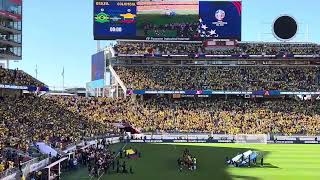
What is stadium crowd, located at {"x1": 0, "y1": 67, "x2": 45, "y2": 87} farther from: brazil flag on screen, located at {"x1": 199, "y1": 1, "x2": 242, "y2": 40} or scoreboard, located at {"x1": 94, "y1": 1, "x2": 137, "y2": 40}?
brazil flag on screen, located at {"x1": 199, "y1": 1, "x2": 242, "y2": 40}

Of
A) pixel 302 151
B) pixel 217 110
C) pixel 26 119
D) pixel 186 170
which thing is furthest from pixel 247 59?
pixel 186 170

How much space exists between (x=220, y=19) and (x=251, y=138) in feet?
81.3

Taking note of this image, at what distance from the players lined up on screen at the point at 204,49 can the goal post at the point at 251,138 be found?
23.7 metres

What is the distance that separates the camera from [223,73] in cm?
9050

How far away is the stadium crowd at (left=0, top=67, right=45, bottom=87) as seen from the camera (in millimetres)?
61544

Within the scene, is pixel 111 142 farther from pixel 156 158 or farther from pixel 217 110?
pixel 217 110

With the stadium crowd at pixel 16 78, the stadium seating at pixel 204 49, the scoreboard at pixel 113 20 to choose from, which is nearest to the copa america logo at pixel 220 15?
the stadium seating at pixel 204 49

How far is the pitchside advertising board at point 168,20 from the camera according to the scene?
87062 mm

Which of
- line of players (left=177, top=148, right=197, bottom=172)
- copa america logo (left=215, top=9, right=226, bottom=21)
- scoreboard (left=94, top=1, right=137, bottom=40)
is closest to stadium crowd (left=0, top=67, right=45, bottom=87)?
scoreboard (left=94, top=1, right=137, bottom=40)

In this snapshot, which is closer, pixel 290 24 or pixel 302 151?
pixel 302 151

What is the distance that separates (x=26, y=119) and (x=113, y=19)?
34853 mm

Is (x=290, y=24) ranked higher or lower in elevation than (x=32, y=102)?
higher

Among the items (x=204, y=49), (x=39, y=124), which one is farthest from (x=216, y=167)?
(x=204, y=49)

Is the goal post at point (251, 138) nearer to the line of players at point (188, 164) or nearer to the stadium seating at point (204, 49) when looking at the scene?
the stadium seating at point (204, 49)
